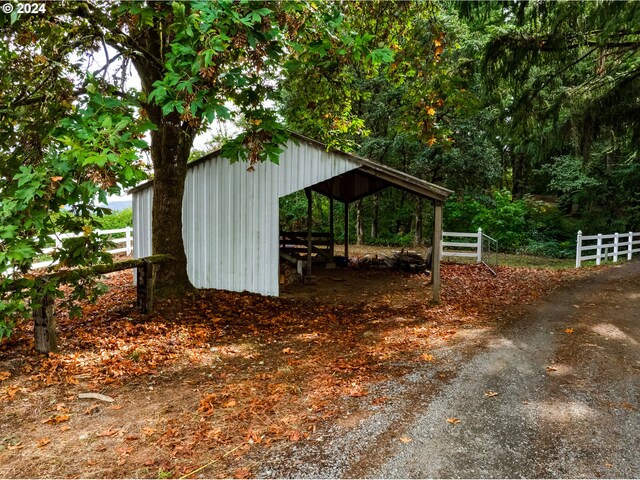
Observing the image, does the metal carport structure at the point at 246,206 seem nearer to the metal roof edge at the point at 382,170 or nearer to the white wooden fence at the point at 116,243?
the metal roof edge at the point at 382,170

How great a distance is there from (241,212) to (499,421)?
6510 mm

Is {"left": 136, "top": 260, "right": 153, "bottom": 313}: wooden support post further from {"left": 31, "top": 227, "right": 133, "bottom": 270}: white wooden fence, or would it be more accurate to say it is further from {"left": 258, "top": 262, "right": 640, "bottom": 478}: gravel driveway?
{"left": 31, "top": 227, "right": 133, "bottom": 270}: white wooden fence

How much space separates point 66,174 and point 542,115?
10.2m

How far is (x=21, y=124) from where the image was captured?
19.8ft

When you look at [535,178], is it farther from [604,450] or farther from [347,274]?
[604,450]

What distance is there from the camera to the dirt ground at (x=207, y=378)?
3.11 metres

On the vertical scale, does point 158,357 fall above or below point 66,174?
below

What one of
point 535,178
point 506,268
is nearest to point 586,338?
point 506,268

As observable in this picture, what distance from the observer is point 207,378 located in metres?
4.59

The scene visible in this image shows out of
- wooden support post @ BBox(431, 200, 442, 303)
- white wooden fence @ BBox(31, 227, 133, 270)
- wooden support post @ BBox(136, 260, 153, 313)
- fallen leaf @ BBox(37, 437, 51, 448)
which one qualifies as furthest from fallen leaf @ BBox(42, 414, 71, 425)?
white wooden fence @ BBox(31, 227, 133, 270)

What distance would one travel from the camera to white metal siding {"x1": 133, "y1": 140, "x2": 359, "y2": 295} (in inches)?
345

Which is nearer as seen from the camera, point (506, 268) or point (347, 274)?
point (347, 274)

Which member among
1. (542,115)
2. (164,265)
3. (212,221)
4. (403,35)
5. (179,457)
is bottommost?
(179,457)


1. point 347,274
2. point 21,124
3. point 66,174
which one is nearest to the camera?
point 66,174
